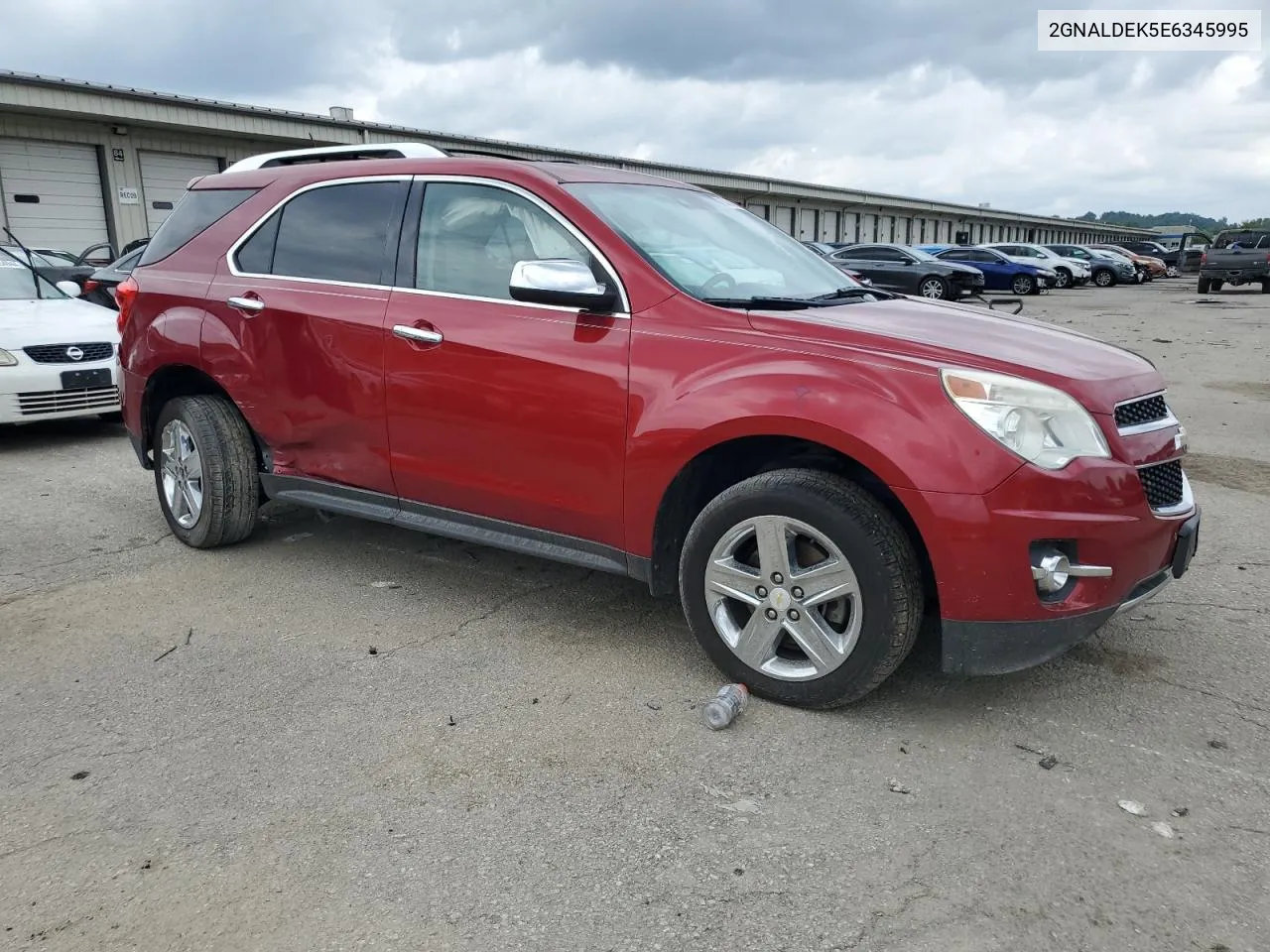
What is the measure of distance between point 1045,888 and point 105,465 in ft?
22.3

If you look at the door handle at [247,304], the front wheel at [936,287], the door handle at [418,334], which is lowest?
the front wheel at [936,287]

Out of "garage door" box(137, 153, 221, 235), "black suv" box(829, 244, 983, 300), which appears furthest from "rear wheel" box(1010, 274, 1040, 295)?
"garage door" box(137, 153, 221, 235)

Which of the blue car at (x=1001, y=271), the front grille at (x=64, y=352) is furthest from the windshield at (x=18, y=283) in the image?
the blue car at (x=1001, y=271)

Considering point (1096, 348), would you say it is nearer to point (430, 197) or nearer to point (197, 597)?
point (430, 197)

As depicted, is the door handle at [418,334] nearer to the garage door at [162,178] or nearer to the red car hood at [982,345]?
the red car hood at [982,345]

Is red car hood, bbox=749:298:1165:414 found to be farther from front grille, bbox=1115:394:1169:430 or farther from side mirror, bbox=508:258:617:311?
side mirror, bbox=508:258:617:311

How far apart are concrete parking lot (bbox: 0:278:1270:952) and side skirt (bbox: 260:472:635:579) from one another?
367 millimetres

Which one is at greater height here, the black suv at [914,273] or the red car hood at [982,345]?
the red car hood at [982,345]

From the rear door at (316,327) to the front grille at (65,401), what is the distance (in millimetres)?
3502

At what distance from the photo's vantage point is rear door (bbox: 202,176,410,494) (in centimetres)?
412

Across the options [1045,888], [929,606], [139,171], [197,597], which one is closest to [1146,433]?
[929,606]

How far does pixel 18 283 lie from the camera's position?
28.9 ft

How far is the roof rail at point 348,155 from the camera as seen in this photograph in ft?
14.3

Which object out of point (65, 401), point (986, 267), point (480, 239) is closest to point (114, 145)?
point (65, 401)
